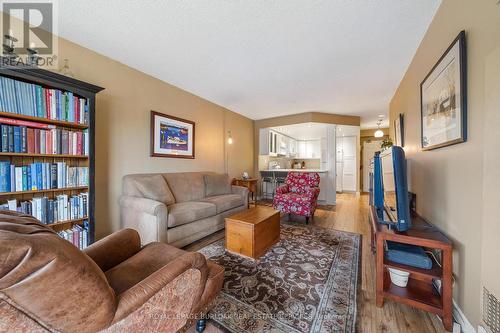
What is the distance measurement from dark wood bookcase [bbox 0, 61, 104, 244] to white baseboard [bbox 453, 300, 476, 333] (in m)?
3.05

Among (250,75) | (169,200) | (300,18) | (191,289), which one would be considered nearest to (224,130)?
(250,75)

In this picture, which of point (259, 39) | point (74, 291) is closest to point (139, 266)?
point (74, 291)

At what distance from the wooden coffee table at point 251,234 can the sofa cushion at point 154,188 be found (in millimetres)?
1051

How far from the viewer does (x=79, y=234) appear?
186 cm

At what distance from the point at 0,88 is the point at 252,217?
8.11 ft

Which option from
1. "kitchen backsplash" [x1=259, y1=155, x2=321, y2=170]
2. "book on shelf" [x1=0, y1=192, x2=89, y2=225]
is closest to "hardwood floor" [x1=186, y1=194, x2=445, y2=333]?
"book on shelf" [x1=0, y1=192, x2=89, y2=225]

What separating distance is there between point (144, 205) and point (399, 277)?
8.22 feet

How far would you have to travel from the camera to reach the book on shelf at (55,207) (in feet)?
5.19

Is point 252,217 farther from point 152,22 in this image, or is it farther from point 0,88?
point 0,88

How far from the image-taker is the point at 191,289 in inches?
38.4

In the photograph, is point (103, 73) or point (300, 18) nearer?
point (300, 18)

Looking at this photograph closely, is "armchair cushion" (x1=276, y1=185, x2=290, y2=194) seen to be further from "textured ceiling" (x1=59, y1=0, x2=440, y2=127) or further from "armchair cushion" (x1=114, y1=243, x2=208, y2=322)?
"armchair cushion" (x1=114, y1=243, x2=208, y2=322)

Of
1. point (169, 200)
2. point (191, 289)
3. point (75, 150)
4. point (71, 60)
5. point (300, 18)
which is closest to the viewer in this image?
point (191, 289)

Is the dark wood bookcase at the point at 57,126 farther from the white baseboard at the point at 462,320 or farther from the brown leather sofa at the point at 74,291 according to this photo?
the white baseboard at the point at 462,320
